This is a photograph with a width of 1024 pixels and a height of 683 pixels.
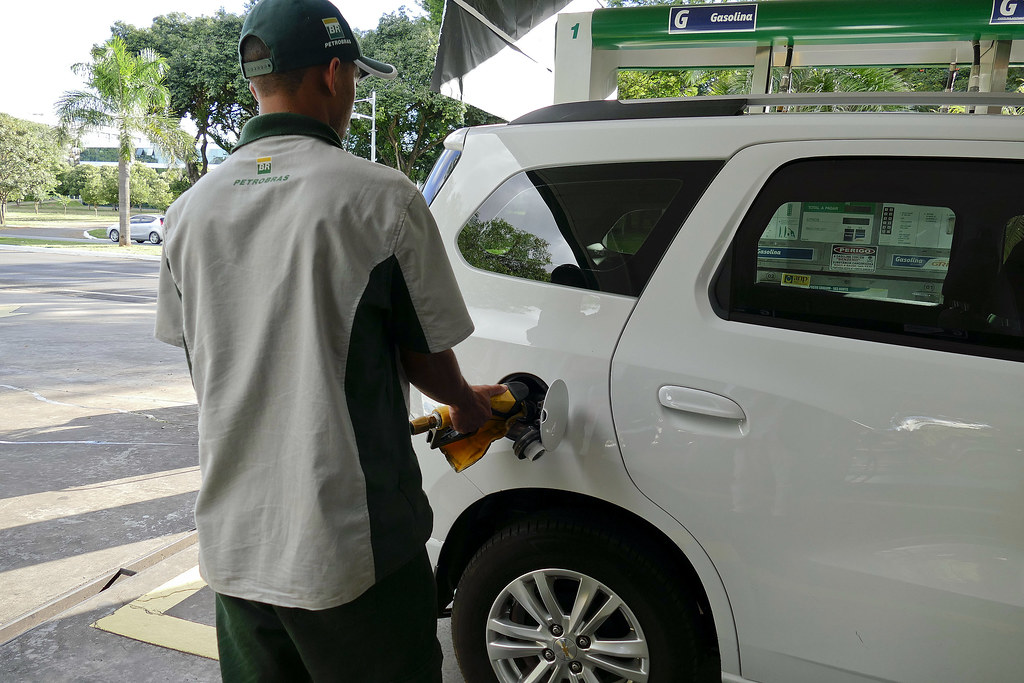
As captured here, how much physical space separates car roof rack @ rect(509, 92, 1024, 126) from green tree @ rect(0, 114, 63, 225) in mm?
47705

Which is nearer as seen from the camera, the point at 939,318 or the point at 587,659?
the point at 939,318

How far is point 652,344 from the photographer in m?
2.09

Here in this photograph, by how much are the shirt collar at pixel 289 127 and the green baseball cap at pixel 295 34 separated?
90 millimetres

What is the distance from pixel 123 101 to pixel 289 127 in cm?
2976

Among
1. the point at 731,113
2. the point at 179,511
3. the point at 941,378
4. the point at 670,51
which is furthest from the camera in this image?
the point at 179,511

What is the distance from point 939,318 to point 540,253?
1.05 meters

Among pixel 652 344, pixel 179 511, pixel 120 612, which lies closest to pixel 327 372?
pixel 652 344

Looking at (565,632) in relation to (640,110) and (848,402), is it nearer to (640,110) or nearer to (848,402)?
(848,402)

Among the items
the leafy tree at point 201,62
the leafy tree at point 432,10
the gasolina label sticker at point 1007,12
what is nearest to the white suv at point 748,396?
the gasolina label sticker at point 1007,12

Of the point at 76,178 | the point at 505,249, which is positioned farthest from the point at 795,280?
the point at 76,178

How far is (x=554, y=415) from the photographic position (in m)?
2.11

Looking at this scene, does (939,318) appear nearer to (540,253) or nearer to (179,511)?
(540,253)

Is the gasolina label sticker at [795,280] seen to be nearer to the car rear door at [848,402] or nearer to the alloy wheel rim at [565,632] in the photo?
the car rear door at [848,402]

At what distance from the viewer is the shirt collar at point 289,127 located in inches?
59.4
